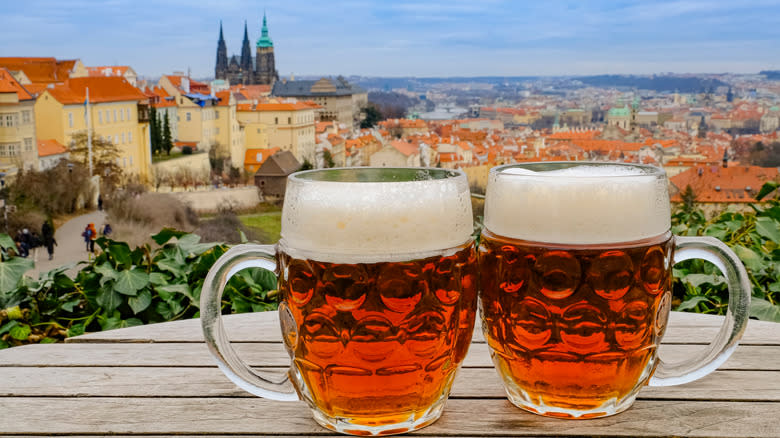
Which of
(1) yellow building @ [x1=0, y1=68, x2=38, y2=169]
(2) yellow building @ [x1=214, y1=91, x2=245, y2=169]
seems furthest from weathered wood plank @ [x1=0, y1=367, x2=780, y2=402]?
(2) yellow building @ [x1=214, y1=91, x2=245, y2=169]

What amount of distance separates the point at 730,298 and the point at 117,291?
0.76m

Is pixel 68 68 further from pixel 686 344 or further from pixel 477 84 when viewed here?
pixel 686 344

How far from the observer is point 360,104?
37469 millimetres

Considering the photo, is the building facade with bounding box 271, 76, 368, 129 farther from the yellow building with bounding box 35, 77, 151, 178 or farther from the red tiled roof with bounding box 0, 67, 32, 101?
the red tiled roof with bounding box 0, 67, 32, 101

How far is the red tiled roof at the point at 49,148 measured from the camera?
13.7 metres

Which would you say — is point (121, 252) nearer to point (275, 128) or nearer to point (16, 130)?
point (16, 130)

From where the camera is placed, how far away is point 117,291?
0.94 metres

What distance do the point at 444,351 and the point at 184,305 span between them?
689mm

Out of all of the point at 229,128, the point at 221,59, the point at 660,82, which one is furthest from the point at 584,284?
the point at 221,59


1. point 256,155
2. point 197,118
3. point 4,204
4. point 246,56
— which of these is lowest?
point 256,155

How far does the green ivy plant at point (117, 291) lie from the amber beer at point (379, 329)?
54cm

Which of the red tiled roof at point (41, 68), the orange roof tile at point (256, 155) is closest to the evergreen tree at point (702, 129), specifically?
the orange roof tile at point (256, 155)

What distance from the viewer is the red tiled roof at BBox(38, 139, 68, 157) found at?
1370 cm

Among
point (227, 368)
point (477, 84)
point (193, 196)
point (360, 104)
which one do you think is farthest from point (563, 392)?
point (360, 104)
